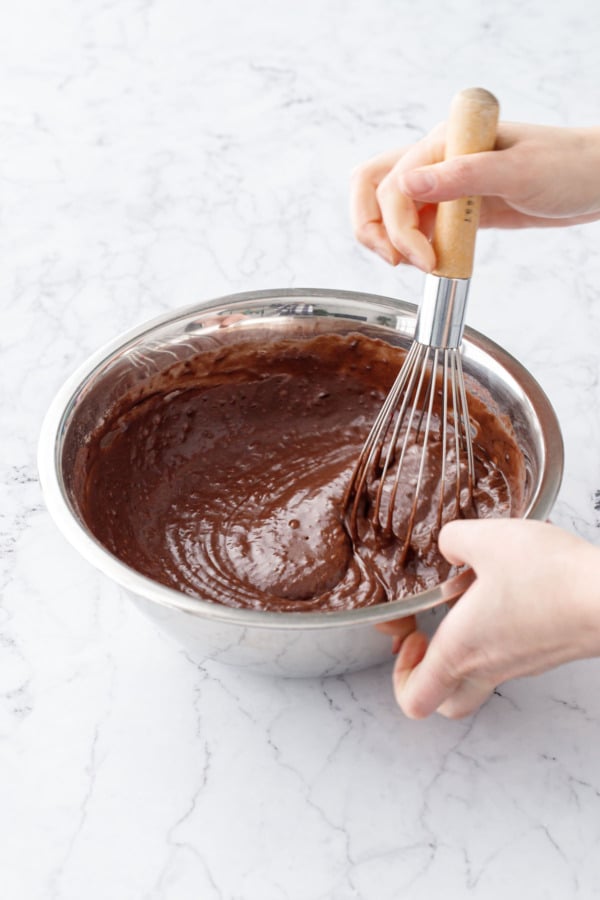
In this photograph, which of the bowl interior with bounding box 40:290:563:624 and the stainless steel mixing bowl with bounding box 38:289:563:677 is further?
the bowl interior with bounding box 40:290:563:624

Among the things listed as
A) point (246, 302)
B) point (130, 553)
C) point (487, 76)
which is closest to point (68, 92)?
point (487, 76)

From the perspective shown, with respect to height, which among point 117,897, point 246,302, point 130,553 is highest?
point 246,302

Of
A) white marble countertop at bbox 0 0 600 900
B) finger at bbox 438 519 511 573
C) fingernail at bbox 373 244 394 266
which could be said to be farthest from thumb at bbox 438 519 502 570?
fingernail at bbox 373 244 394 266

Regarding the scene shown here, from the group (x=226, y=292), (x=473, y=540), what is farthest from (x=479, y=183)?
(x=226, y=292)

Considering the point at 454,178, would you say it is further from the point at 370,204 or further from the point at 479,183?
the point at 370,204

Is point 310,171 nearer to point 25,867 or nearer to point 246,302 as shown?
point 246,302

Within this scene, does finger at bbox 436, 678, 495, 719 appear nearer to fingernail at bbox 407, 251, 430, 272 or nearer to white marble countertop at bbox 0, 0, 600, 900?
white marble countertop at bbox 0, 0, 600, 900

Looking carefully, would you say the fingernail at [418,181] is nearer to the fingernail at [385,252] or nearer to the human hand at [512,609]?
the fingernail at [385,252]

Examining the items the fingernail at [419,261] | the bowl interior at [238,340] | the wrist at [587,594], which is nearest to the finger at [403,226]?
the fingernail at [419,261]
